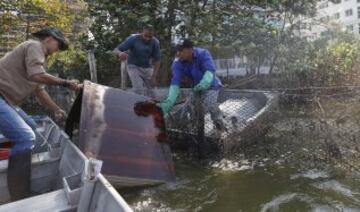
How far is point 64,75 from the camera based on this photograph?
17.4 metres

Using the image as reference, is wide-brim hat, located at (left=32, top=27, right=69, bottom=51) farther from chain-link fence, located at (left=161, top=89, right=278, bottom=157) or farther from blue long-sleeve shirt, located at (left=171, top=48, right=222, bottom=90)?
blue long-sleeve shirt, located at (left=171, top=48, right=222, bottom=90)

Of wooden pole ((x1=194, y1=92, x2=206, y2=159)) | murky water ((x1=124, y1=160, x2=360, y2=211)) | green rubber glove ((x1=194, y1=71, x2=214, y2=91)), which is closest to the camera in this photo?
murky water ((x1=124, y1=160, x2=360, y2=211))

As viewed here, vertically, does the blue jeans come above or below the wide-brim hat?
below

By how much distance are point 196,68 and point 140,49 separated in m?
1.74

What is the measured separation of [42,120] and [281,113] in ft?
14.8

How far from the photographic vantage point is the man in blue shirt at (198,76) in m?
6.59

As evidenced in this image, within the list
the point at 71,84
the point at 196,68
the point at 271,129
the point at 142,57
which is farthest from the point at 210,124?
the point at 71,84

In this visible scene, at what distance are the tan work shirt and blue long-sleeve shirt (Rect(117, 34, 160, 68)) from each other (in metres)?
3.97

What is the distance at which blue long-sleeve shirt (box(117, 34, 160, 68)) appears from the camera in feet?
27.2

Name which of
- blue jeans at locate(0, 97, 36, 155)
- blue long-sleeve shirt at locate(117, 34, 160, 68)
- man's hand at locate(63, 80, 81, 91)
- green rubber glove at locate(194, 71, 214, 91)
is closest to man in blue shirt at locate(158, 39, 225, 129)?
green rubber glove at locate(194, 71, 214, 91)

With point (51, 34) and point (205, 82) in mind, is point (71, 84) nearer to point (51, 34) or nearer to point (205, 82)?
point (51, 34)

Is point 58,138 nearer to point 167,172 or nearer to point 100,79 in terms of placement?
point 167,172

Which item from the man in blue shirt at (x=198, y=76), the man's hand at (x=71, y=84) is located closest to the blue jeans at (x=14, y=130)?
the man's hand at (x=71, y=84)

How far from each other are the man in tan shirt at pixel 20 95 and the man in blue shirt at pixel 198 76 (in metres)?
2.51
